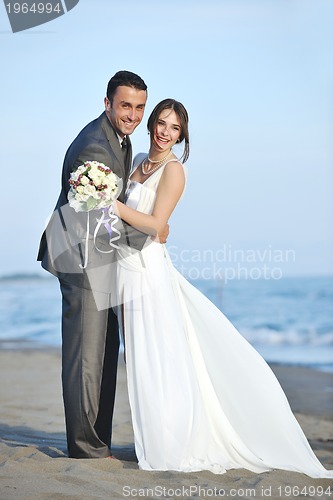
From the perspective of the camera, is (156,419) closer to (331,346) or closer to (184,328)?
Result: (184,328)

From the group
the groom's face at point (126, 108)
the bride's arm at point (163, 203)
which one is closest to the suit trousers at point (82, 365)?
the bride's arm at point (163, 203)

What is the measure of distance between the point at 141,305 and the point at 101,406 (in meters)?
0.70

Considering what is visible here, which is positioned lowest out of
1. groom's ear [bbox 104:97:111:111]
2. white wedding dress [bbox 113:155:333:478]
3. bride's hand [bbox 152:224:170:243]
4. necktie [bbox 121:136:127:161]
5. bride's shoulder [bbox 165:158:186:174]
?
white wedding dress [bbox 113:155:333:478]

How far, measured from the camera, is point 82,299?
16.0ft

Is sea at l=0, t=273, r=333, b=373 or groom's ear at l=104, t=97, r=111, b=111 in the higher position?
groom's ear at l=104, t=97, r=111, b=111

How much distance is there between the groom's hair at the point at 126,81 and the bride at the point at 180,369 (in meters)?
0.22

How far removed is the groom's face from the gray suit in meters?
0.07

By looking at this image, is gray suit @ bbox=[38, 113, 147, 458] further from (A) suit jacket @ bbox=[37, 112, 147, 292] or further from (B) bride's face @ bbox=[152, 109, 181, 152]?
(B) bride's face @ bbox=[152, 109, 181, 152]

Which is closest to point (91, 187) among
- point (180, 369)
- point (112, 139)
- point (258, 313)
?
point (112, 139)

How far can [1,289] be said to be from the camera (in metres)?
34.5

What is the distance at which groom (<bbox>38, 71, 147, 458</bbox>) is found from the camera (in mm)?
4891

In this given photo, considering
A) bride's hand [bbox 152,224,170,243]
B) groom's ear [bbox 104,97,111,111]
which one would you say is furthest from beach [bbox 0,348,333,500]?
groom's ear [bbox 104,97,111,111]

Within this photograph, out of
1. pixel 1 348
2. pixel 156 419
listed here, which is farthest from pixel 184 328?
pixel 1 348

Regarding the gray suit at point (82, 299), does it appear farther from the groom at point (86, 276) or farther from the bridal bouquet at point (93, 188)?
the bridal bouquet at point (93, 188)
